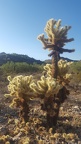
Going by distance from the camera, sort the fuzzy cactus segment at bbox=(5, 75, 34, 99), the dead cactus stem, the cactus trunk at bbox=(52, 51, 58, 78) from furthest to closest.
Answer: the cactus trunk at bbox=(52, 51, 58, 78) → the fuzzy cactus segment at bbox=(5, 75, 34, 99) → the dead cactus stem

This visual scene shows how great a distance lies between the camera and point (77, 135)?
9.38 meters

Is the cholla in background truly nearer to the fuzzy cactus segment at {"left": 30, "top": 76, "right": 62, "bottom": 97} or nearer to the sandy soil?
the fuzzy cactus segment at {"left": 30, "top": 76, "right": 62, "bottom": 97}

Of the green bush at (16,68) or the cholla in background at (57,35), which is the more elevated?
the cholla in background at (57,35)

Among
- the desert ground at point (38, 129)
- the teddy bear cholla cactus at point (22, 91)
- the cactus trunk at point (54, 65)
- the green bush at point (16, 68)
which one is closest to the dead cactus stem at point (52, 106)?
the desert ground at point (38, 129)

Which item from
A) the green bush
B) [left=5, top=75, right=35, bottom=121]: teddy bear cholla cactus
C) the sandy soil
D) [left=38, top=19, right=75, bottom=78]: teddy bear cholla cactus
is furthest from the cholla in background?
the green bush

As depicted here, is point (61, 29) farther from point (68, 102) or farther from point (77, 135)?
point (68, 102)

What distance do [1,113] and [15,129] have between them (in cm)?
257

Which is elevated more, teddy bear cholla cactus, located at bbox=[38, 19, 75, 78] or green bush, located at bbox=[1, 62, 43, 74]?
teddy bear cholla cactus, located at bbox=[38, 19, 75, 78]

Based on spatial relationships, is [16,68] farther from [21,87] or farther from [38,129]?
[38,129]

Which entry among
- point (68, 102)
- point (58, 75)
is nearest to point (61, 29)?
point (58, 75)

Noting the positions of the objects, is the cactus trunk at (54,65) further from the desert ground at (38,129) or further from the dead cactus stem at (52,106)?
the desert ground at (38,129)

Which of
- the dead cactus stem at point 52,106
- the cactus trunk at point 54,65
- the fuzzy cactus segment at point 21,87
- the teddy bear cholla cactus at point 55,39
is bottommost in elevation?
the dead cactus stem at point 52,106

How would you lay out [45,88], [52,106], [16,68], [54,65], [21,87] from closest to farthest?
[45,88] → [52,106] → [21,87] → [54,65] → [16,68]

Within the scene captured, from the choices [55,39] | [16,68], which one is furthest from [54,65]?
[16,68]
